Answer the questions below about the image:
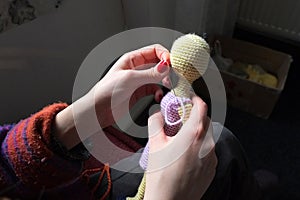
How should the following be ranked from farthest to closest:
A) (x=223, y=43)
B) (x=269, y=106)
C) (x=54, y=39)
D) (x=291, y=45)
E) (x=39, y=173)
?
(x=291, y=45) < (x=223, y=43) < (x=269, y=106) < (x=54, y=39) < (x=39, y=173)

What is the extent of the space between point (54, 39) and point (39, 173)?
41 cm

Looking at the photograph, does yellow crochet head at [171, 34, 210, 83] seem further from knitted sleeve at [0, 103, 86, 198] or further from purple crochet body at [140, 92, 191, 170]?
knitted sleeve at [0, 103, 86, 198]

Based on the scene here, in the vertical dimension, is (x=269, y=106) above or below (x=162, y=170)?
below

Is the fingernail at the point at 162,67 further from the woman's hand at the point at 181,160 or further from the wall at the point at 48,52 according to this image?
the wall at the point at 48,52

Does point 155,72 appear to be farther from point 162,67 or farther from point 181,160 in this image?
point 181,160

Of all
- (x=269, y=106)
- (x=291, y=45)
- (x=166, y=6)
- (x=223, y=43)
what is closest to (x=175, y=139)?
(x=166, y=6)

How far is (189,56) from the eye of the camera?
534 mm

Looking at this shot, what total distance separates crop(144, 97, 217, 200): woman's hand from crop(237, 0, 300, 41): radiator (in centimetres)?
97

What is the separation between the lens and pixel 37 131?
0.54 meters

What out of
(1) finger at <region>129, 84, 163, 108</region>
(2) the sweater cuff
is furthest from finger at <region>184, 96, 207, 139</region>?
(2) the sweater cuff

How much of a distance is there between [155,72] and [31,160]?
24 centimetres

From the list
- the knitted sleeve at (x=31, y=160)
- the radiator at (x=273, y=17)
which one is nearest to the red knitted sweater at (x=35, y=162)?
the knitted sleeve at (x=31, y=160)

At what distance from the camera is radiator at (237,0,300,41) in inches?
52.7

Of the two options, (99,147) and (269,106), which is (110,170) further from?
(269,106)
